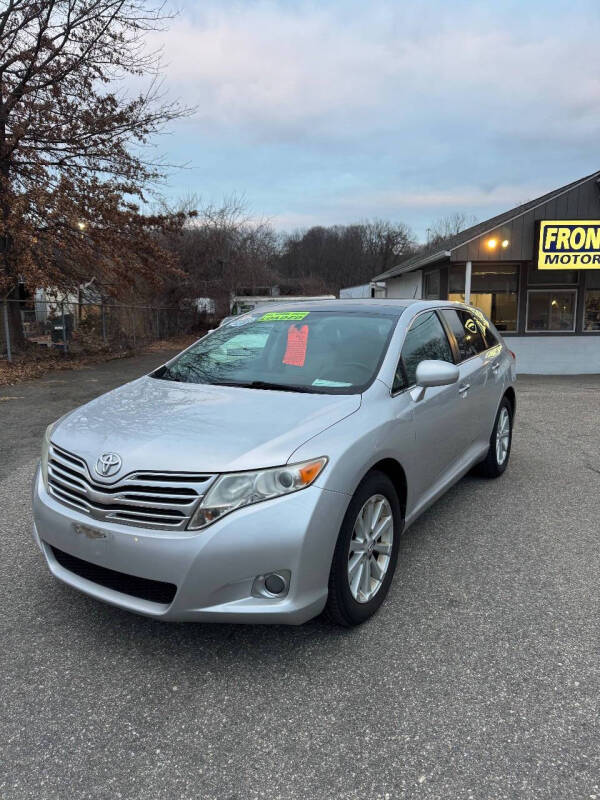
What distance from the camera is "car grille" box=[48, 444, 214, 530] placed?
7.32 ft

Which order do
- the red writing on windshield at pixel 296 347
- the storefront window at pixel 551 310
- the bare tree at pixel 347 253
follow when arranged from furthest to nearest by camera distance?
the bare tree at pixel 347 253 < the storefront window at pixel 551 310 < the red writing on windshield at pixel 296 347

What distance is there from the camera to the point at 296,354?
11.3 feet

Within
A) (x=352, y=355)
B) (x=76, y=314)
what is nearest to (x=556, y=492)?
(x=352, y=355)

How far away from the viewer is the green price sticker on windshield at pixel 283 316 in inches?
151

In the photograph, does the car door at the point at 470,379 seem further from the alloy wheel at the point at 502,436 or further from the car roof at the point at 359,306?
the car roof at the point at 359,306

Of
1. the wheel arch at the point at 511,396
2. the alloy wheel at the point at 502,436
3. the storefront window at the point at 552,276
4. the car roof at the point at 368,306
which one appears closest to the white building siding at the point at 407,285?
the storefront window at the point at 552,276

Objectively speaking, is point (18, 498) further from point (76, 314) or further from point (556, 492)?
point (76, 314)

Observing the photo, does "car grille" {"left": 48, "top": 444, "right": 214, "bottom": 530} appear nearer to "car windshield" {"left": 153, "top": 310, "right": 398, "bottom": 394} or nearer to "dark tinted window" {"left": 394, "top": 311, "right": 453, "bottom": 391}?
"car windshield" {"left": 153, "top": 310, "right": 398, "bottom": 394}

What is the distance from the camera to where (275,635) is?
267 cm

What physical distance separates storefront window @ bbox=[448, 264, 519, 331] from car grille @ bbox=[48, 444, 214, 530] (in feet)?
42.5

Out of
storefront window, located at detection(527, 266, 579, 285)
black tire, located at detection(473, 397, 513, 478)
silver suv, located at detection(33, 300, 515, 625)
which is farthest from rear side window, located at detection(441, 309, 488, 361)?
storefront window, located at detection(527, 266, 579, 285)

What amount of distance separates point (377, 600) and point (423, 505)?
786mm

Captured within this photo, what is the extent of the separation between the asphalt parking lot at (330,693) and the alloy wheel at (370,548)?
20 centimetres

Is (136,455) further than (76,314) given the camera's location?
No
